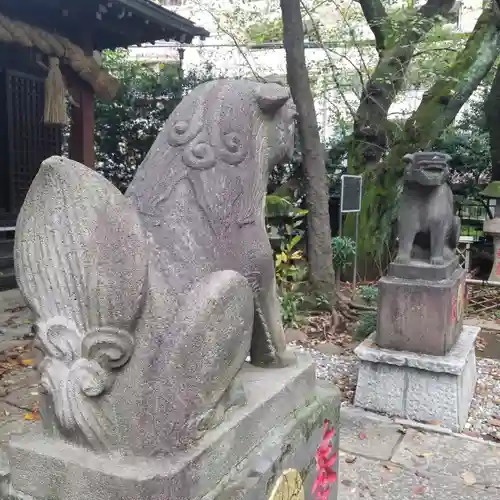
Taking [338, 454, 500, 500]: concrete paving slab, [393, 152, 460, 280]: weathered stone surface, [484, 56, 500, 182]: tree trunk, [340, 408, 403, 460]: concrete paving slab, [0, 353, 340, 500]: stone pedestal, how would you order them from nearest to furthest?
1. [0, 353, 340, 500]: stone pedestal
2. [338, 454, 500, 500]: concrete paving slab
3. [340, 408, 403, 460]: concrete paving slab
4. [393, 152, 460, 280]: weathered stone surface
5. [484, 56, 500, 182]: tree trunk

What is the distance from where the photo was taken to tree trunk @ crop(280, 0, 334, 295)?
5.86 metres

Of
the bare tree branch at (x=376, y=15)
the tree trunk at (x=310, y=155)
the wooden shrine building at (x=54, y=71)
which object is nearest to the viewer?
the tree trunk at (x=310, y=155)

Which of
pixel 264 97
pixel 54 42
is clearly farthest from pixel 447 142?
pixel 264 97

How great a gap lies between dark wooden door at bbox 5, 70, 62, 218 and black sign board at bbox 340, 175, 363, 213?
11.9ft

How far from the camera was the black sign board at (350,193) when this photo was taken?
21.2 ft

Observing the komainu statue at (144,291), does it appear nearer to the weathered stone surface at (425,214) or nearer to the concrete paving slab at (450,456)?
the concrete paving slab at (450,456)

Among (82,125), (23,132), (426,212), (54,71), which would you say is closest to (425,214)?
(426,212)

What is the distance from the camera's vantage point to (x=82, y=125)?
715cm

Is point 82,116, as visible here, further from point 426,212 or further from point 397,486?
point 397,486

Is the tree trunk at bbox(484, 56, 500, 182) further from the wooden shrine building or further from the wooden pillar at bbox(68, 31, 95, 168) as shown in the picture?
the wooden pillar at bbox(68, 31, 95, 168)

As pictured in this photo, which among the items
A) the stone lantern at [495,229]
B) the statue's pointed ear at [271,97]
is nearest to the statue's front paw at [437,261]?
the statue's pointed ear at [271,97]

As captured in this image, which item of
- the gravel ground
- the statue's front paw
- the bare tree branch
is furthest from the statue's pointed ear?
the bare tree branch

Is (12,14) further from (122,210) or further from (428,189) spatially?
(122,210)

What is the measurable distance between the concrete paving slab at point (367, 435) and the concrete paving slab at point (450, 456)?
72 millimetres
